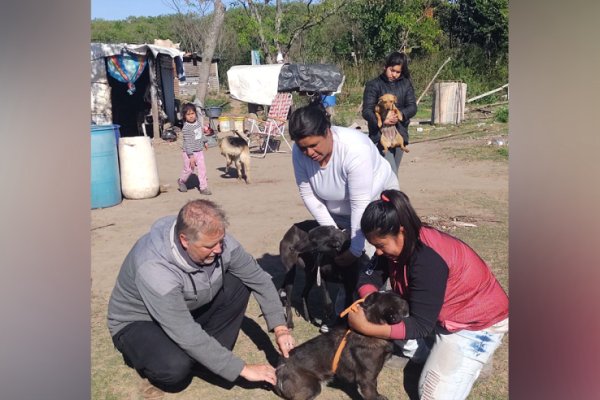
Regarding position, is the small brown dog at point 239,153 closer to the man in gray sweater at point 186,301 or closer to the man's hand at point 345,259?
the man's hand at point 345,259

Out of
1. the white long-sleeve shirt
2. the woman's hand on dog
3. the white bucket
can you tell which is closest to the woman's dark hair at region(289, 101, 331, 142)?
the white long-sleeve shirt

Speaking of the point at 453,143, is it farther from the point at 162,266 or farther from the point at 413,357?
the point at 162,266

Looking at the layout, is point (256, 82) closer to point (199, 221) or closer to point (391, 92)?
point (391, 92)

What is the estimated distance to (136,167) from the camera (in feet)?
29.9

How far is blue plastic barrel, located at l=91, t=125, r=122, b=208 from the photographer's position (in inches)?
325

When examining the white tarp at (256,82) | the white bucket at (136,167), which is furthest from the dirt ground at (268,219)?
the white tarp at (256,82)

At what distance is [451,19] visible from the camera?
83.7 feet

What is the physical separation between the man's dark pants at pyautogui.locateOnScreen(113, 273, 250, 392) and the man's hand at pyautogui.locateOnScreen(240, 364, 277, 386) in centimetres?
40

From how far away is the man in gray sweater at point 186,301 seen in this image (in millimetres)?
3090

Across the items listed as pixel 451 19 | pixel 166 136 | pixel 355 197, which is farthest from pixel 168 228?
pixel 451 19

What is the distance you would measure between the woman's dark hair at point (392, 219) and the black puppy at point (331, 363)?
0.49 metres

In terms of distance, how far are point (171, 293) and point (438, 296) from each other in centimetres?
143

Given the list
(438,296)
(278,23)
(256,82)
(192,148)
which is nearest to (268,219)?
(192,148)
